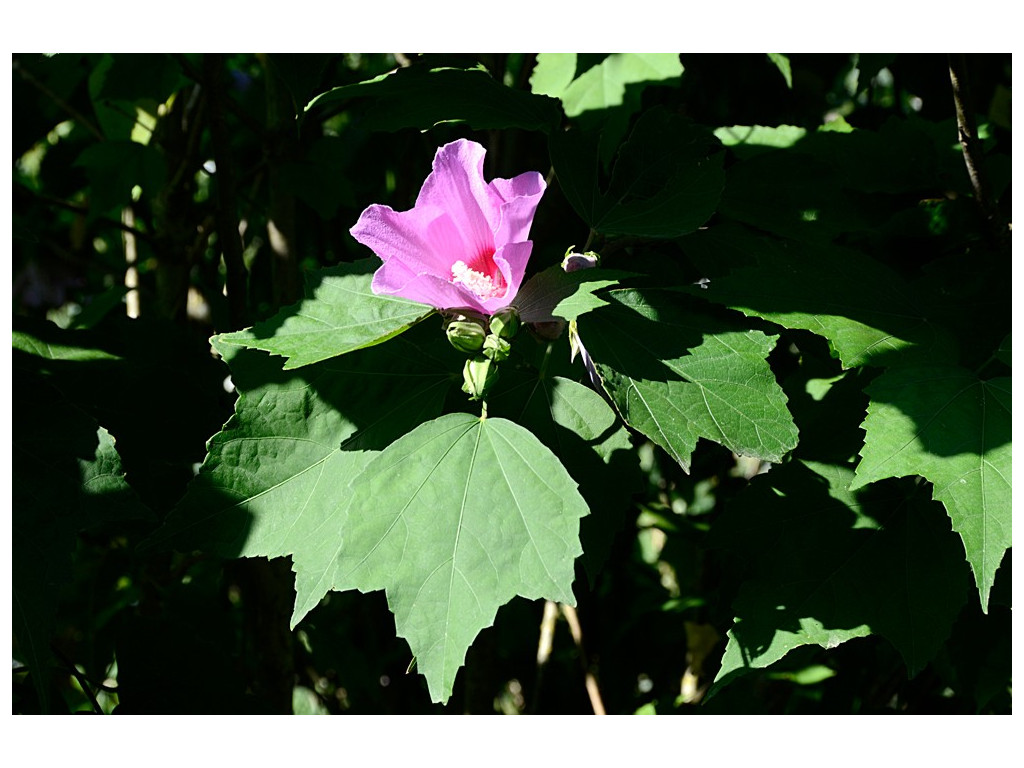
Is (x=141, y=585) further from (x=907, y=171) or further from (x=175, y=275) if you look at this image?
(x=907, y=171)

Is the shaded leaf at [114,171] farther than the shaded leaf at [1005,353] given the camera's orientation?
Yes

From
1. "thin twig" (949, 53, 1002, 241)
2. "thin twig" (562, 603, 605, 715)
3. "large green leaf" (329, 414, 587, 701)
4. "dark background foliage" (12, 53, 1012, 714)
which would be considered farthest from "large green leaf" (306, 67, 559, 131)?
"thin twig" (562, 603, 605, 715)

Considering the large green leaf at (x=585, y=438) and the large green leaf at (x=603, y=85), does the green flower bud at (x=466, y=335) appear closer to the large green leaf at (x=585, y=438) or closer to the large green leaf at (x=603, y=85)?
the large green leaf at (x=585, y=438)

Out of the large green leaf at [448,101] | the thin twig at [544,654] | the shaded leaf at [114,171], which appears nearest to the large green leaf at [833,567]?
the large green leaf at [448,101]

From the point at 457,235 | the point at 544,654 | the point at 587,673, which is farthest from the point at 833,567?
the point at 544,654

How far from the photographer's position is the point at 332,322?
3.25 feet

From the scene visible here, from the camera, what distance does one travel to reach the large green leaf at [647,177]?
1.09m

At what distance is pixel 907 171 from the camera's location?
140 centimetres

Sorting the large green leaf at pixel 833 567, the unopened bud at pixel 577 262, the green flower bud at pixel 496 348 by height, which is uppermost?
the unopened bud at pixel 577 262

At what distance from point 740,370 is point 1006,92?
1.11 meters

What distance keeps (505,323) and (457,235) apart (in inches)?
4.6

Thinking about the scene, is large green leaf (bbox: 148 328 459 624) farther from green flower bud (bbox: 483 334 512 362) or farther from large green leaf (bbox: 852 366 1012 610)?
large green leaf (bbox: 852 366 1012 610)

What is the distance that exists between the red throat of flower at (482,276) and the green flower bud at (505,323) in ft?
0.07

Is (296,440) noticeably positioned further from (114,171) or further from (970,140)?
(114,171)
